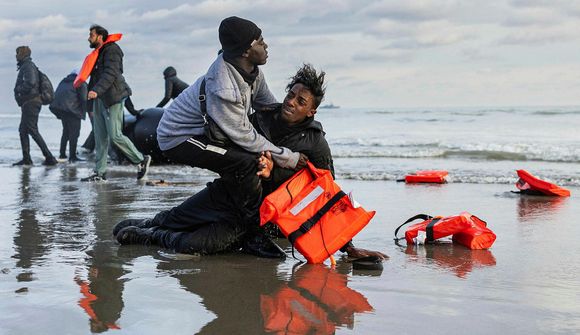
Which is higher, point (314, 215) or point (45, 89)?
point (45, 89)

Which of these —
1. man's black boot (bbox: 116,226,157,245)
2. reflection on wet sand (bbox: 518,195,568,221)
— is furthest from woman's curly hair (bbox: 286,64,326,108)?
reflection on wet sand (bbox: 518,195,568,221)

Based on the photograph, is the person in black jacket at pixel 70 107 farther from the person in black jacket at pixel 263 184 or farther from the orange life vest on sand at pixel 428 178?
the person in black jacket at pixel 263 184

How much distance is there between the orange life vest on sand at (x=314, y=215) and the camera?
488 centimetres

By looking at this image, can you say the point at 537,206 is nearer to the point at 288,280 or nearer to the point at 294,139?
the point at 294,139

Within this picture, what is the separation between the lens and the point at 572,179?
10742mm

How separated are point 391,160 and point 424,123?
18.8 metres

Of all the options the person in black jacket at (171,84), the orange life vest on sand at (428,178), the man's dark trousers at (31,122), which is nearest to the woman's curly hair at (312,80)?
the orange life vest on sand at (428,178)

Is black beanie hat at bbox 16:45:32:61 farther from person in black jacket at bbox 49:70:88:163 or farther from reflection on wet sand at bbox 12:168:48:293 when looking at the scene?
reflection on wet sand at bbox 12:168:48:293

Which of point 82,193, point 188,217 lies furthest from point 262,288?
point 82,193

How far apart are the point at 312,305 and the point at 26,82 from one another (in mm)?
11841

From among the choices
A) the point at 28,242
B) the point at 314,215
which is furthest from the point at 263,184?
the point at 28,242

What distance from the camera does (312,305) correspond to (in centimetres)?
387

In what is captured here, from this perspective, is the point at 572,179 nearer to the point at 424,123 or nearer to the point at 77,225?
the point at 77,225

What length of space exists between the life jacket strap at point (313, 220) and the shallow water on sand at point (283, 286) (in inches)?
7.5
